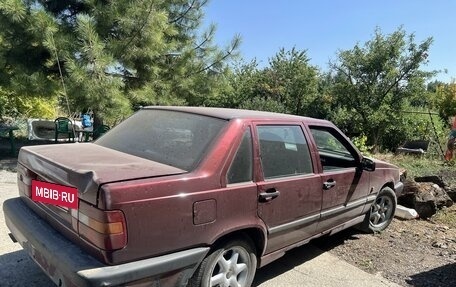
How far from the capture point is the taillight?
2309 mm

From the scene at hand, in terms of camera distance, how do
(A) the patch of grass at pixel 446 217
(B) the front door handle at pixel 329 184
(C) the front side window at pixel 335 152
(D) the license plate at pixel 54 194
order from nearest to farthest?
(D) the license plate at pixel 54 194 → (B) the front door handle at pixel 329 184 → (C) the front side window at pixel 335 152 → (A) the patch of grass at pixel 446 217

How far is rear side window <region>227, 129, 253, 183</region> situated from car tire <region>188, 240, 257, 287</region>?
494 millimetres

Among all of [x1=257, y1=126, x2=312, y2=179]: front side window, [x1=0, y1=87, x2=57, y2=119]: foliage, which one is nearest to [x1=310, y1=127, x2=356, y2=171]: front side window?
[x1=257, y1=126, x2=312, y2=179]: front side window

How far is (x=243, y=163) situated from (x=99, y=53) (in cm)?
567

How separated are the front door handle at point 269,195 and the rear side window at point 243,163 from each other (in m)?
0.18

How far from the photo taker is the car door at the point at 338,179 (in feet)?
13.1

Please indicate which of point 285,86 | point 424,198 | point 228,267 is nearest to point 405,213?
point 424,198

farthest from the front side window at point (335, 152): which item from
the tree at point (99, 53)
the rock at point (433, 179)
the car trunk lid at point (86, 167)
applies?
the tree at point (99, 53)

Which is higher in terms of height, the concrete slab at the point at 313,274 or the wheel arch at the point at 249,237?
the wheel arch at the point at 249,237

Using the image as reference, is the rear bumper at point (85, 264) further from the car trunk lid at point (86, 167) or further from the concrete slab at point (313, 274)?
the concrete slab at point (313, 274)

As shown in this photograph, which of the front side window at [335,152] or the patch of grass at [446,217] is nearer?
the front side window at [335,152]

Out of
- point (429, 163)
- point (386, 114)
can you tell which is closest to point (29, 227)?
point (429, 163)

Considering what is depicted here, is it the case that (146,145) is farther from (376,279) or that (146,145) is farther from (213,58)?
(213,58)

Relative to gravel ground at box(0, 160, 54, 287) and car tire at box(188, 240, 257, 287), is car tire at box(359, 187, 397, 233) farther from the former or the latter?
gravel ground at box(0, 160, 54, 287)
